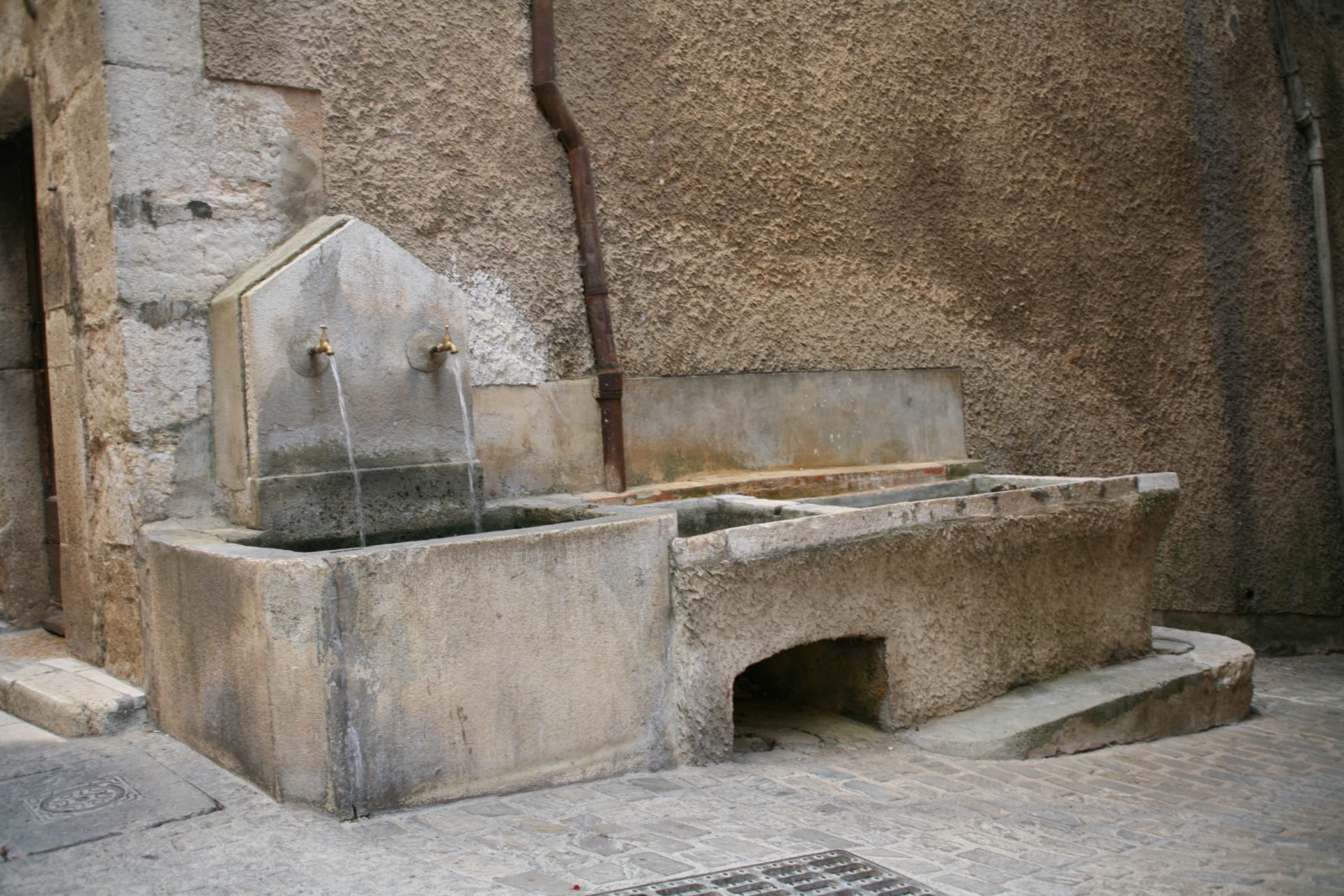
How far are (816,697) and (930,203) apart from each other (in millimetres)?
2864

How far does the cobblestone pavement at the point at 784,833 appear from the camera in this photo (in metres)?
2.53

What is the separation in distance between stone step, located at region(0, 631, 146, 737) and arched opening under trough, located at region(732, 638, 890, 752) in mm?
1896

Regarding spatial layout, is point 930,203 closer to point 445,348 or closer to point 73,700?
point 445,348

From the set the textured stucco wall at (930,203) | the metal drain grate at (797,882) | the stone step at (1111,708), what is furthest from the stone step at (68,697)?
the stone step at (1111,708)

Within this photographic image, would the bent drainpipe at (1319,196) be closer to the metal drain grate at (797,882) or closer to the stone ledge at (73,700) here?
the metal drain grate at (797,882)

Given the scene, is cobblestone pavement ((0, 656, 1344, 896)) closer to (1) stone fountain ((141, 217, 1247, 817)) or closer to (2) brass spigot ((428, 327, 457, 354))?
(1) stone fountain ((141, 217, 1247, 817))

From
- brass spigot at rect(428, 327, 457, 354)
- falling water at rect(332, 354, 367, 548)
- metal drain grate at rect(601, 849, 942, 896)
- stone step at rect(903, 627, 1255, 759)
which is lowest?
stone step at rect(903, 627, 1255, 759)

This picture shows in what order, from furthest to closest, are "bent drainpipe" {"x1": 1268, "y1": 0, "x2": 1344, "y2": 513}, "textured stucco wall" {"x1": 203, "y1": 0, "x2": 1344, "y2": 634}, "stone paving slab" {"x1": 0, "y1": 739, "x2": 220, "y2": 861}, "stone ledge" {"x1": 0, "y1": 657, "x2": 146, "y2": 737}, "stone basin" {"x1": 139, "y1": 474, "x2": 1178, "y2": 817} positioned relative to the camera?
"bent drainpipe" {"x1": 1268, "y1": 0, "x2": 1344, "y2": 513} → "textured stucco wall" {"x1": 203, "y1": 0, "x2": 1344, "y2": 634} → "stone ledge" {"x1": 0, "y1": 657, "x2": 146, "y2": 737} → "stone basin" {"x1": 139, "y1": 474, "x2": 1178, "y2": 817} → "stone paving slab" {"x1": 0, "y1": 739, "x2": 220, "y2": 861}

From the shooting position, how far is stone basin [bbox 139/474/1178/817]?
2857mm

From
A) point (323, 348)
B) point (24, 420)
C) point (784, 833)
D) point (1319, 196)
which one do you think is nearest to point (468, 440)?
point (323, 348)

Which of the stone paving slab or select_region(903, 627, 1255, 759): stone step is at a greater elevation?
the stone paving slab

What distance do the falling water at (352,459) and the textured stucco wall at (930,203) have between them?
2.90 ft

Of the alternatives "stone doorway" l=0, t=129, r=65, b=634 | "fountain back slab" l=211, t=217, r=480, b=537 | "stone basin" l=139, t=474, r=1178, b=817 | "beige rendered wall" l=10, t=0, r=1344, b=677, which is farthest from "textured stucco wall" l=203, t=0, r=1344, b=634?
"stone doorway" l=0, t=129, r=65, b=634

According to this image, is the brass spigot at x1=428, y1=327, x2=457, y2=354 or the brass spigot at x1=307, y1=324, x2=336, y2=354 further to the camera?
the brass spigot at x1=428, y1=327, x2=457, y2=354
